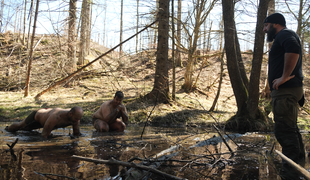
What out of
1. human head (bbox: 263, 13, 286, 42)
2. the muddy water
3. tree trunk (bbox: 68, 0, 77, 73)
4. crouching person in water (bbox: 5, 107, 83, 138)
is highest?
tree trunk (bbox: 68, 0, 77, 73)

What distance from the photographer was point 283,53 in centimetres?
352

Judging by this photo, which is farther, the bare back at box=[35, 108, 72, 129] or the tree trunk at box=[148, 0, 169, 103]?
the tree trunk at box=[148, 0, 169, 103]

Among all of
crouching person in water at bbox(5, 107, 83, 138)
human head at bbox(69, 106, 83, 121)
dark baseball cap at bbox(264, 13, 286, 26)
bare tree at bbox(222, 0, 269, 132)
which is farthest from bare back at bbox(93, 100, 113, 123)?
dark baseball cap at bbox(264, 13, 286, 26)

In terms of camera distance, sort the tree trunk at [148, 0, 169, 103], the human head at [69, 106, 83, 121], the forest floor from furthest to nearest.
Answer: the tree trunk at [148, 0, 169, 103] → the forest floor → the human head at [69, 106, 83, 121]

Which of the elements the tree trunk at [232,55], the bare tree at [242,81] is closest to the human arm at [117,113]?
the bare tree at [242,81]

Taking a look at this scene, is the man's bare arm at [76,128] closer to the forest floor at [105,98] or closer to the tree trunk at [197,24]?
the forest floor at [105,98]

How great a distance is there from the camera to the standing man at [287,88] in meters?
3.27

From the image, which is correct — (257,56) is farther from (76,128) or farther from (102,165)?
(102,165)

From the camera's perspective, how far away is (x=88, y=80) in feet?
49.9

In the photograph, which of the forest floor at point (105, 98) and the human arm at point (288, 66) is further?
the forest floor at point (105, 98)

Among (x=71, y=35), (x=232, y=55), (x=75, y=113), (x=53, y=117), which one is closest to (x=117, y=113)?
(x=75, y=113)

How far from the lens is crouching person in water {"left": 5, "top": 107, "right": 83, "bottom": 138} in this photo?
551 centimetres

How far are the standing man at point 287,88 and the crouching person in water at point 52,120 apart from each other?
4176 millimetres

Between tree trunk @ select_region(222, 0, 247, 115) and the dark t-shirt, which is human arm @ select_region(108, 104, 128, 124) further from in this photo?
the dark t-shirt
